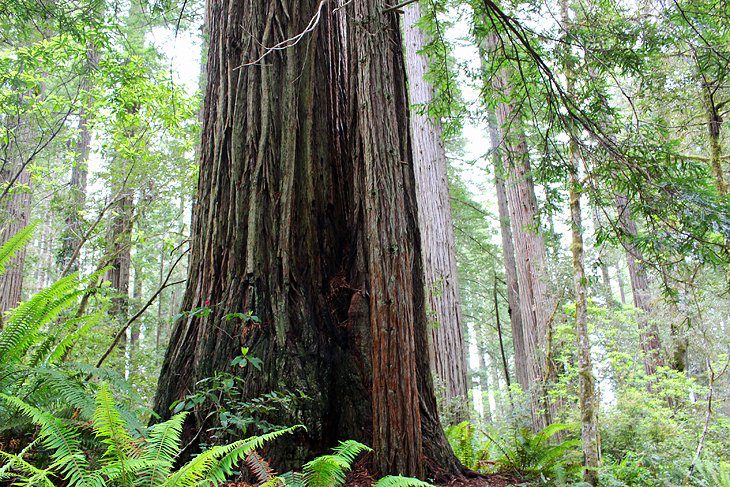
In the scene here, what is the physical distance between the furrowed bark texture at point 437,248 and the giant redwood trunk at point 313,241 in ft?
11.3

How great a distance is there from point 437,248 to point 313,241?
16.5 ft

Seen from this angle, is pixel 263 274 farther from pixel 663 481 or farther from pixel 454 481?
pixel 663 481

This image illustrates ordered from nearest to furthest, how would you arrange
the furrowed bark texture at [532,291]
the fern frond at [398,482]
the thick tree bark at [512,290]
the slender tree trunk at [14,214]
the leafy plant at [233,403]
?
the fern frond at [398,482] < the leafy plant at [233,403] < the furrowed bark texture at [532,291] < the slender tree trunk at [14,214] < the thick tree bark at [512,290]

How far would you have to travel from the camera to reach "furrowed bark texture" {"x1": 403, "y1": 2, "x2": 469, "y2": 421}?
7.96m

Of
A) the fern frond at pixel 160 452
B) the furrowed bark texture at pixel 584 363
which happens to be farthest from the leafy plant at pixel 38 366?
the furrowed bark texture at pixel 584 363

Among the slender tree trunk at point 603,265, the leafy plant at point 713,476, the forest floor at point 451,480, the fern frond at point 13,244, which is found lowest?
the leafy plant at point 713,476

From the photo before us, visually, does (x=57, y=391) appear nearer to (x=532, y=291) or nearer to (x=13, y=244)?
(x=13, y=244)

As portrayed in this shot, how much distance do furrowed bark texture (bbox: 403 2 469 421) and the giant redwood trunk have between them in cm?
344

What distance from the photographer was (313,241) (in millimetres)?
3846

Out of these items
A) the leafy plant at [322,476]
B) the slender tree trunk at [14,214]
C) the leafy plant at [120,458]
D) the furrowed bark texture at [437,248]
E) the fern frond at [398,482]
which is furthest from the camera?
the slender tree trunk at [14,214]

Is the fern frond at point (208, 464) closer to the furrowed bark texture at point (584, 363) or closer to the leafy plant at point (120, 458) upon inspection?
the leafy plant at point (120, 458)

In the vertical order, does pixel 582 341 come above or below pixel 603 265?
below

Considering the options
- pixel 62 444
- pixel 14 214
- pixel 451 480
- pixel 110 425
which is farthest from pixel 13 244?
pixel 14 214

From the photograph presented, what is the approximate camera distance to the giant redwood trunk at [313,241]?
10.0ft
